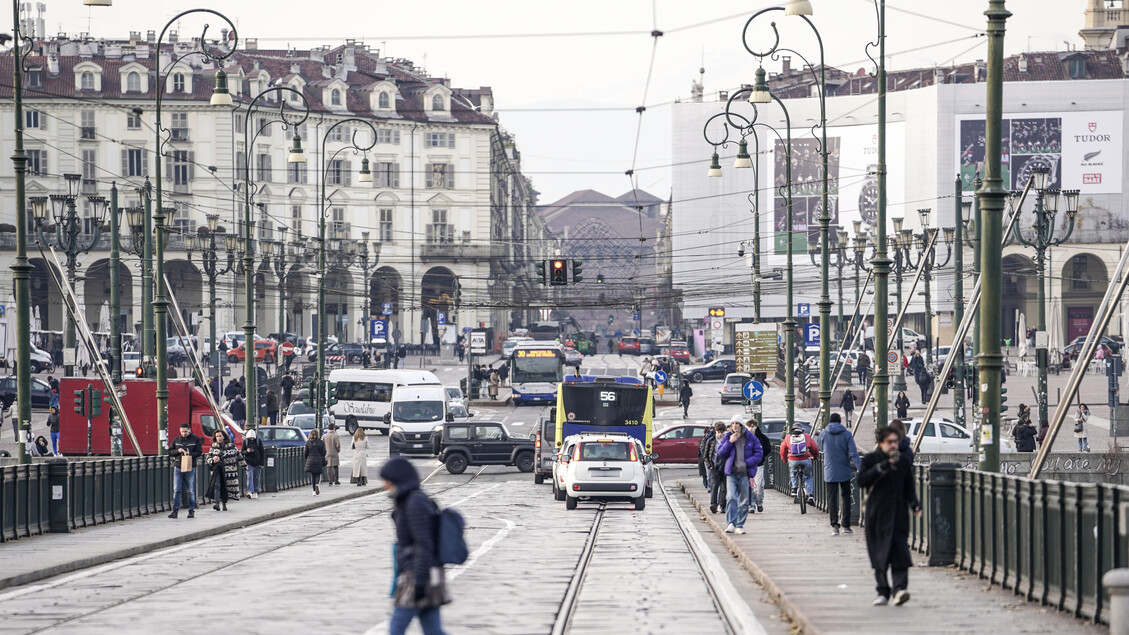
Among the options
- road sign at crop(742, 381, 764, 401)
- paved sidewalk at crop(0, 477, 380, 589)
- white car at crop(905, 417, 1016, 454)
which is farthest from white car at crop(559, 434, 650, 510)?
white car at crop(905, 417, 1016, 454)

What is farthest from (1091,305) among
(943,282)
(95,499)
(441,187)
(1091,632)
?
(1091,632)

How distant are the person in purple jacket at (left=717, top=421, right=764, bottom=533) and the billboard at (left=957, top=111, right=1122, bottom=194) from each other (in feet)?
257

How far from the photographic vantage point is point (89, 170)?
326 ft

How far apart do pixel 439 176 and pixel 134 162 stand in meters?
21.6

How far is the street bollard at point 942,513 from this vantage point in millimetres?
15422

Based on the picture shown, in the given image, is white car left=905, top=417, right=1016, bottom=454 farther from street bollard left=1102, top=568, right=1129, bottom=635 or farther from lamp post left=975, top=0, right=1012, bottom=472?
street bollard left=1102, top=568, right=1129, bottom=635

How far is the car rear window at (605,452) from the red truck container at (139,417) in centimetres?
1614

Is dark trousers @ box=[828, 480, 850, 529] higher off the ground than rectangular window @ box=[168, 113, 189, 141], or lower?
lower

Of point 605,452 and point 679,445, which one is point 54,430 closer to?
point 679,445

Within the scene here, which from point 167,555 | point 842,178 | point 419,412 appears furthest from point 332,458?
point 842,178

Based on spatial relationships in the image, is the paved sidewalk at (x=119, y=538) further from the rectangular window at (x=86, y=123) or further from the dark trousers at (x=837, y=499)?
the rectangular window at (x=86, y=123)

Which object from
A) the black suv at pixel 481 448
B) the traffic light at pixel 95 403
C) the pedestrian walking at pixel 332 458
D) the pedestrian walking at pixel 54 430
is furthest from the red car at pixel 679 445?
the traffic light at pixel 95 403

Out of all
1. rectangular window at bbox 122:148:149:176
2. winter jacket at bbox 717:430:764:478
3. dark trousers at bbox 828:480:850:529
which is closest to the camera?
dark trousers at bbox 828:480:850:529

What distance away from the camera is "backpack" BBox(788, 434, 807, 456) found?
25.5 m
